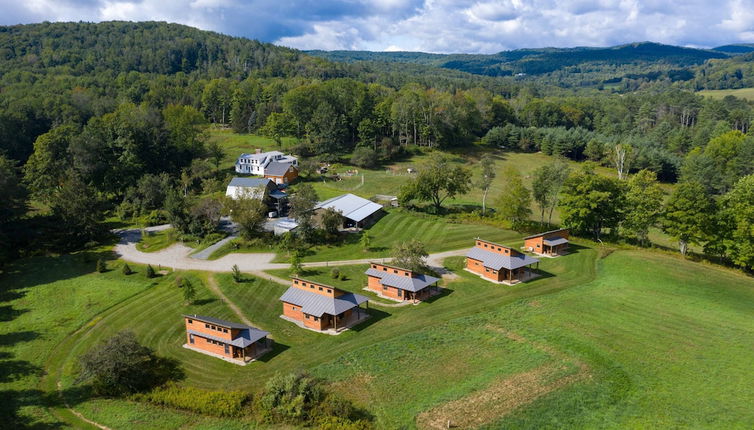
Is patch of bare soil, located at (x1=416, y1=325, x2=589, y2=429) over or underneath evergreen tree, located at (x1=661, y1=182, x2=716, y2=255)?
underneath

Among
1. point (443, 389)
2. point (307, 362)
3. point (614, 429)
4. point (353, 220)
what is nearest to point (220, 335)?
point (307, 362)

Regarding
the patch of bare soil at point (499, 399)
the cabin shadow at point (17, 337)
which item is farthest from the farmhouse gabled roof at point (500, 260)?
the cabin shadow at point (17, 337)

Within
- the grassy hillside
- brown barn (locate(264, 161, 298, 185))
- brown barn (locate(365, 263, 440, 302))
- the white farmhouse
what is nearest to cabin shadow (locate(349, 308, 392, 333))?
the grassy hillside

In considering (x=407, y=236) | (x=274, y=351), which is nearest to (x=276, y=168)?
(x=407, y=236)

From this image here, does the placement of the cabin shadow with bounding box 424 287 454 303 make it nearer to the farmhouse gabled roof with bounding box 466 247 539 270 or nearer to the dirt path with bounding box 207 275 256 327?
the farmhouse gabled roof with bounding box 466 247 539 270

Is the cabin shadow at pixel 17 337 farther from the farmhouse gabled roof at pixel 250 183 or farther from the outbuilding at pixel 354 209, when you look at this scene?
the farmhouse gabled roof at pixel 250 183

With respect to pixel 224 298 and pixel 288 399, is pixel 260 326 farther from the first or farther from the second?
pixel 288 399
